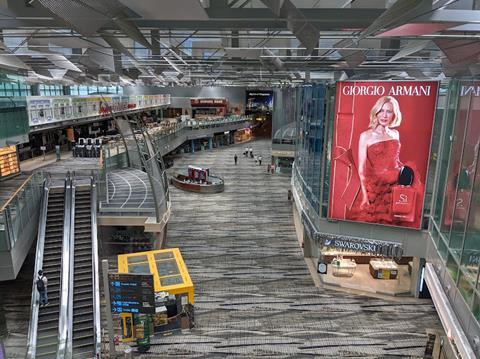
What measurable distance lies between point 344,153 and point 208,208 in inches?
468

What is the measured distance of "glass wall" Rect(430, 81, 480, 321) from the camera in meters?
7.52

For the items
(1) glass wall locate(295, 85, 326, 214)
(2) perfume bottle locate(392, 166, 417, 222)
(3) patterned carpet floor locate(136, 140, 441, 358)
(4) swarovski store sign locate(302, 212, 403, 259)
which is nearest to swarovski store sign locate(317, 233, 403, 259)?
(4) swarovski store sign locate(302, 212, 403, 259)

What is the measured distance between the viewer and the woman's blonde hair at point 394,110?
A: 12.3m

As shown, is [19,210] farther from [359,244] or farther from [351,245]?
Answer: [359,244]

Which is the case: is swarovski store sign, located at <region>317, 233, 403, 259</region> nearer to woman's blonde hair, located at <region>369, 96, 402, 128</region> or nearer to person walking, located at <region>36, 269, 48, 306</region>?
woman's blonde hair, located at <region>369, 96, 402, 128</region>

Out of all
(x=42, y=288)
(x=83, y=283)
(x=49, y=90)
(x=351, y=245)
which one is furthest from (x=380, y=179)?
(x=49, y=90)

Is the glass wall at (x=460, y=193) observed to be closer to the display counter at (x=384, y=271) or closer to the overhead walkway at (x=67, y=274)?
the display counter at (x=384, y=271)

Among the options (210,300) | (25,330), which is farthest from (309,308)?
(25,330)

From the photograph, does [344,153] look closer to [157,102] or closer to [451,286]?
[451,286]

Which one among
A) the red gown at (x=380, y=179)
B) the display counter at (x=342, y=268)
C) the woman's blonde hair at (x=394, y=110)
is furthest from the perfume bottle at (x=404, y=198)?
the display counter at (x=342, y=268)

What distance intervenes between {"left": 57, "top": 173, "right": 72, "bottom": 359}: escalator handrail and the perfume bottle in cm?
1045

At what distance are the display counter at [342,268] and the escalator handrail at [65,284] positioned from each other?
9648 mm

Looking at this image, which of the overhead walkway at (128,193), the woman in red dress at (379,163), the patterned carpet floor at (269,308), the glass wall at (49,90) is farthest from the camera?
the glass wall at (49,90)

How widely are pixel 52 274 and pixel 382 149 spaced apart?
11244mm
